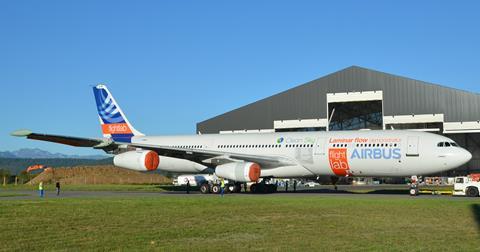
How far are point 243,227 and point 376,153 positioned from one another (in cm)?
1946

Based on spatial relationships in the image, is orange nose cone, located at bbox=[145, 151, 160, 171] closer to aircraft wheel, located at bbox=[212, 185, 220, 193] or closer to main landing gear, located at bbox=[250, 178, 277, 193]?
aircraft wheel, located at bbox=[212, 185, 220, 193]

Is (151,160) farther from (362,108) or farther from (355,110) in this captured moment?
(355,110)

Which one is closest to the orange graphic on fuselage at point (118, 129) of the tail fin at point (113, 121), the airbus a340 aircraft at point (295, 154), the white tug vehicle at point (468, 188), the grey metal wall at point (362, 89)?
the tail fin at point (113, 121)

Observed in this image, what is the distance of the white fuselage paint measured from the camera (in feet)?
114

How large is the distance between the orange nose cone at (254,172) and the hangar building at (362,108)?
27.9 metres

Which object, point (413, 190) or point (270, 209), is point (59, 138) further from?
point (413, 190)

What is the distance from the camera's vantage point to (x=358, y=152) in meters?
36.2

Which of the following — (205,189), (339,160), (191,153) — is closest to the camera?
(339,160)

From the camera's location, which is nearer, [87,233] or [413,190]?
[87,233]

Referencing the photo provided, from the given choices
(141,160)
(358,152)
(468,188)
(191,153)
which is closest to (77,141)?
(141,160)

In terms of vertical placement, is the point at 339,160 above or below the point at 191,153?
below

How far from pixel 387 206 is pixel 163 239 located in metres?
13.1

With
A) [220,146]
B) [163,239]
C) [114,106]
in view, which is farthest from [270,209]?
[114,106]

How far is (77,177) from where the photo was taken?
79.6 m
